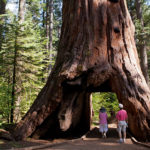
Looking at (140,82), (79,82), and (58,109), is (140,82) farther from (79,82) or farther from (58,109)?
(58,109)

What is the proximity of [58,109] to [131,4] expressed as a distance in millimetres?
17881

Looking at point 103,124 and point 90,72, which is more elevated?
point 90,72

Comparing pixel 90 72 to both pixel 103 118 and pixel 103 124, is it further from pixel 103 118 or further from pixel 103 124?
pixel 103 124

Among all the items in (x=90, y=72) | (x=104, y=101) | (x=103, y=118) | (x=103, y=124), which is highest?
(x=90, y=72)

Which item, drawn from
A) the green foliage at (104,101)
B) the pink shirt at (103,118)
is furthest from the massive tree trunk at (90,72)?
the green foliage at (104,101)

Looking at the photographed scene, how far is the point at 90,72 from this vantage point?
790 cm

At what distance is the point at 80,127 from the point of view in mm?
10117

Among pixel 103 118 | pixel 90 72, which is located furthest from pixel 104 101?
pixel 90 72

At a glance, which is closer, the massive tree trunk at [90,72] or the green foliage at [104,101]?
the massive tree trunk at [90,72]

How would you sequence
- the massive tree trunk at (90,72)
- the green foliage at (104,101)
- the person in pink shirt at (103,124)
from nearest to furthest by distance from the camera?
the massive tree trunk at (90,72) → the person in pink shirt at (103,124) → the green foliage at (104,101)

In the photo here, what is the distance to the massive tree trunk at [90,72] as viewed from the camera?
725 cm

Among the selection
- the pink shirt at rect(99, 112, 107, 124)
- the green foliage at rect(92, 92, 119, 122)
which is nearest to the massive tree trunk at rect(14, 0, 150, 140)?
the pink shirt at rect(99, 112, 107, 124)

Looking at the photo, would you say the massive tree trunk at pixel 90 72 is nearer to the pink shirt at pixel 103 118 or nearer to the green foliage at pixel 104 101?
the pink shirt at pixel 103 118

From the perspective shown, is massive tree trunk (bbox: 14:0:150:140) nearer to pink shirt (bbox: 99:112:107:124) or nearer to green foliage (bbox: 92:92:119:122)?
pink shirt (bbox: 99:112:107:124)
